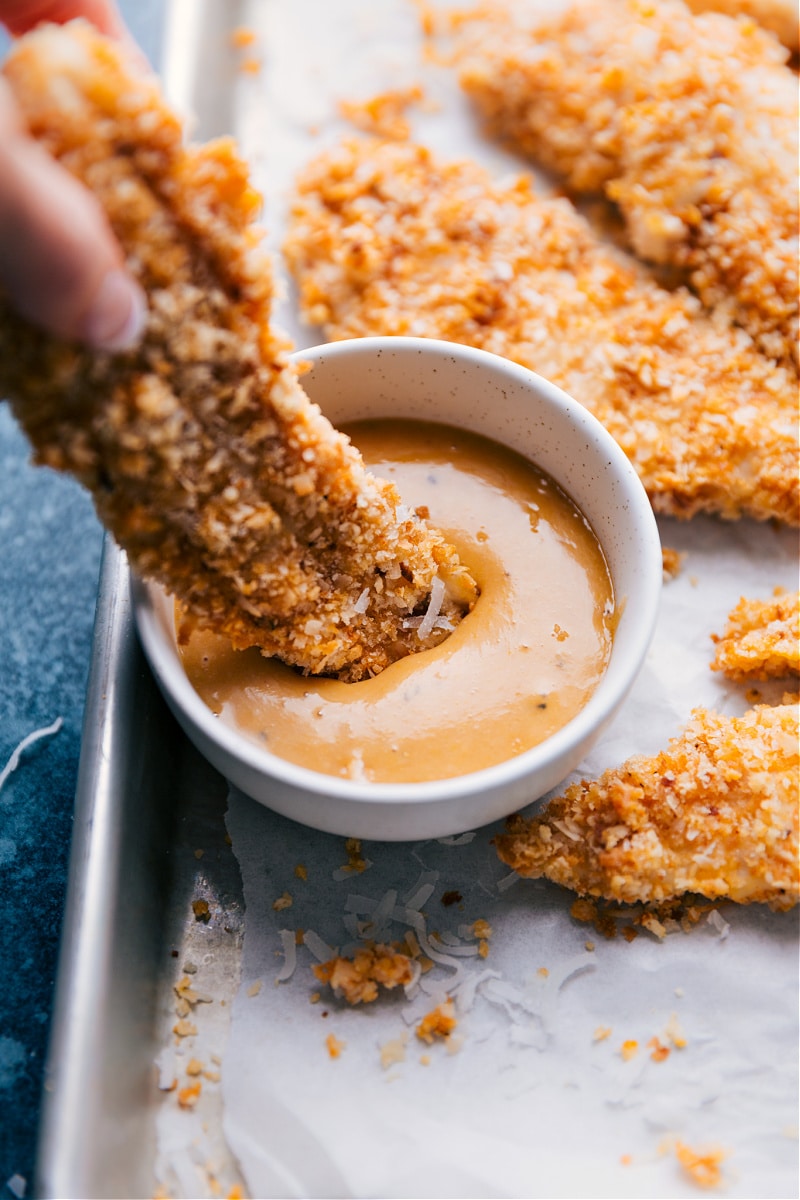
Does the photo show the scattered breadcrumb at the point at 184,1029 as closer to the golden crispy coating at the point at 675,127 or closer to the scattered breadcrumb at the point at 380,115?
the golden crispy coating at the point at 675,127

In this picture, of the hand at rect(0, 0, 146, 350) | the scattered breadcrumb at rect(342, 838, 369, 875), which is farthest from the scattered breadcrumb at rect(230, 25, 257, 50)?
the scattered breadcrumb at rect(342, 838, 369, 875)

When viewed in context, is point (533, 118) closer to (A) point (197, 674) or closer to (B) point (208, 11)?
(B) point (208, 11)

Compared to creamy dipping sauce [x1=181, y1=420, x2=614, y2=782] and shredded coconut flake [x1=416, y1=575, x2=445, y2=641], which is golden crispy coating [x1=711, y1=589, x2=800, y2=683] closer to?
creamy dipping sauce [x1=181, y1=420, x2=614, y2=782]

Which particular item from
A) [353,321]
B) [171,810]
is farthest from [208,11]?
[171,810]

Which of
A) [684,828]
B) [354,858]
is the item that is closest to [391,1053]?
[354,858]

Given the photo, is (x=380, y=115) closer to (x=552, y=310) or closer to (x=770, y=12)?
(x=552, y=310)

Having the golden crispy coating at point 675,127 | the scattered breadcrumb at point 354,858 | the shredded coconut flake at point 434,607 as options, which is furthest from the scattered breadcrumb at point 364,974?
the golden crispy coating at point 675,127
